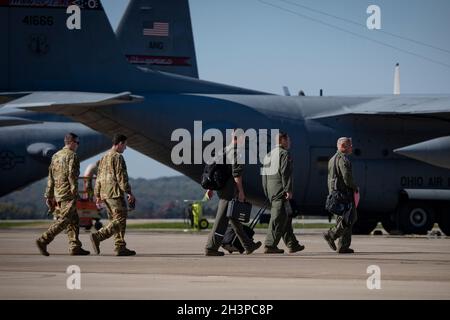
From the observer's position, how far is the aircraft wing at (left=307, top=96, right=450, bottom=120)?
28.2m

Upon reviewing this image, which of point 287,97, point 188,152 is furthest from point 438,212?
point 188,152

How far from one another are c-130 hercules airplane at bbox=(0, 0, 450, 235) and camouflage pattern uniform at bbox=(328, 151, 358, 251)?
7486mm

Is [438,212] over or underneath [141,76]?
underneath

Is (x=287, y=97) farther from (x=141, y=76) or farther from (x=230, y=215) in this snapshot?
(x=230, y=215)

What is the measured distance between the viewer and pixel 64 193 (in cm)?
1780

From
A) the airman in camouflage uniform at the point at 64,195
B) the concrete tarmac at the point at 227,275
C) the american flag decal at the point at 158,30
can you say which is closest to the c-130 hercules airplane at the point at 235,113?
the airman in camouflage uniform at the point at 64,195

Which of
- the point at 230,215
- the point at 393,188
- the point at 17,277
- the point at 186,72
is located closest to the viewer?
the point at 17,277

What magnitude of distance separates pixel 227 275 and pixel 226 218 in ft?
14.7

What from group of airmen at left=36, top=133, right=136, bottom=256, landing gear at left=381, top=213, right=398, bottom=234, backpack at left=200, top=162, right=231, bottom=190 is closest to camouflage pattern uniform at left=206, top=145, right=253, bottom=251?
backpack at left=200, top=162, right=231, bottom=190

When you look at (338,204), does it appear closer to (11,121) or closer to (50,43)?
(50,43)

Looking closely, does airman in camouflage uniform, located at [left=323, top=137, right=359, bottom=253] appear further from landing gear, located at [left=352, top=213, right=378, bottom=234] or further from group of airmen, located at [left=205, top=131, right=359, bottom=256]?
landing gear, located at [left=352, top=213, right=378, bottom=234]

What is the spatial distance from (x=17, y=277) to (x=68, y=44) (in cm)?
1448

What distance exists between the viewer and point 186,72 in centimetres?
3762

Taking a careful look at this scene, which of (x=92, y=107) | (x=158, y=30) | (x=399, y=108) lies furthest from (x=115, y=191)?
(x=158, y=30)
